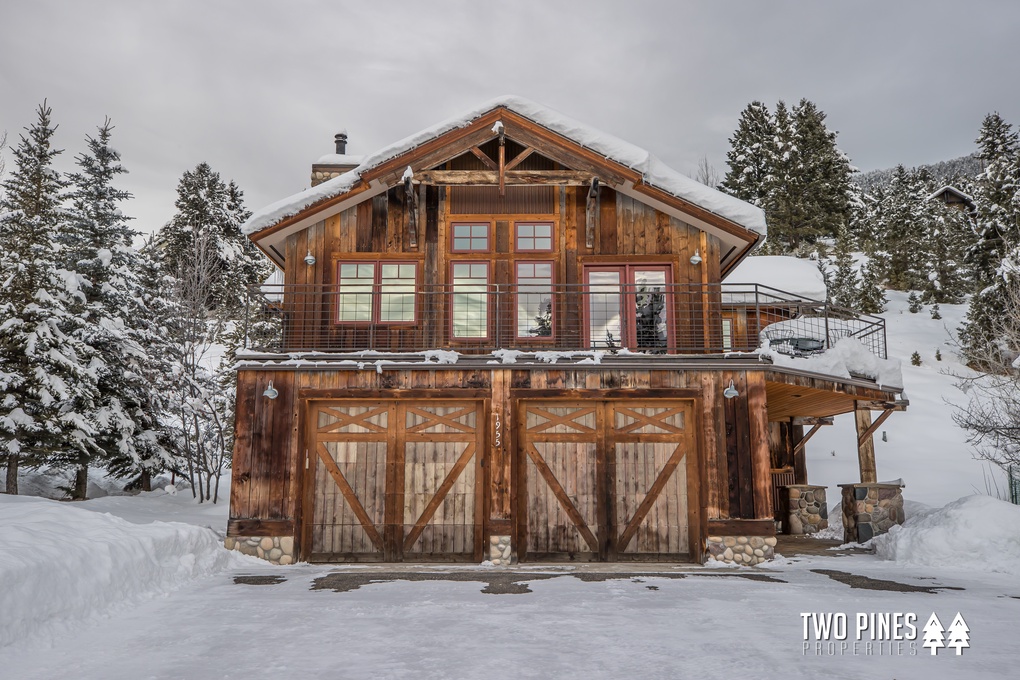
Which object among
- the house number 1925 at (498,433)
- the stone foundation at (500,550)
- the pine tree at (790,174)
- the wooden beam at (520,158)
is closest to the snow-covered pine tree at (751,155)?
the pine tree at (790,174)

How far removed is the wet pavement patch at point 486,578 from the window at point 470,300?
14.5 ft

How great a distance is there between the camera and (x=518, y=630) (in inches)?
269

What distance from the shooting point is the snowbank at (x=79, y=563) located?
616 cm

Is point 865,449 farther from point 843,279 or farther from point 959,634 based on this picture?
point 843,279

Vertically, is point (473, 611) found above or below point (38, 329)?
below

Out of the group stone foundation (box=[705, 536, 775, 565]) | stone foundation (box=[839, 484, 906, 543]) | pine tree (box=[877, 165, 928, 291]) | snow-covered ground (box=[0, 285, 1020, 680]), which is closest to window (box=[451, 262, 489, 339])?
snow-covered ground (box=[0, 285, 1020, 680])

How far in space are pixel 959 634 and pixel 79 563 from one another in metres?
8.55

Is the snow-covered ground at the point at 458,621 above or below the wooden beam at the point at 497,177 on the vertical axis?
below

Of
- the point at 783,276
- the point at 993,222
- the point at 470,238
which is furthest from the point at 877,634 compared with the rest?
the point at 993,222

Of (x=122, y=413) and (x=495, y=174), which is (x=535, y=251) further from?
(x=122, y=413)

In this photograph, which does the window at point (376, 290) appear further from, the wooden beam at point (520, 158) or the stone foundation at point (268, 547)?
the stone foundation at point (268, 547)

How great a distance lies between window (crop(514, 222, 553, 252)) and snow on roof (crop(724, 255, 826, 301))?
20.6 feet

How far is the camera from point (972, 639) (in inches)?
257

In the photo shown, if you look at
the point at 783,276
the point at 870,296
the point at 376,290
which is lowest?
the point at 376,290
